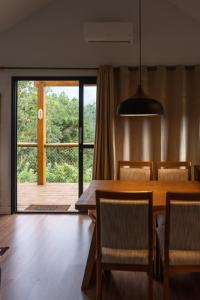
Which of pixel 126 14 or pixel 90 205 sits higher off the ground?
pixel 126 14

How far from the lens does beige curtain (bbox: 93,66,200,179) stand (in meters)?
5.25

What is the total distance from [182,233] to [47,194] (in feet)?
14.2

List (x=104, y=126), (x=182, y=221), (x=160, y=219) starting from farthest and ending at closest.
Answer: (x=104, y=126) < (x=160, y=219) < (x=182, y=221)

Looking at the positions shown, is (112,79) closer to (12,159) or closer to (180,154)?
(180,154)

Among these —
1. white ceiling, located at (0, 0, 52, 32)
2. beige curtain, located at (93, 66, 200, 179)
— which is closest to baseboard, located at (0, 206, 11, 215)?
beige curtain, located at (93, 66, 200, 179)

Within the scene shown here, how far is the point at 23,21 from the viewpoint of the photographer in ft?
17.7

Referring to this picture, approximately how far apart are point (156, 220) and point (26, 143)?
3.36m

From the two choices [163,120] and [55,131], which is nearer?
[163,120]

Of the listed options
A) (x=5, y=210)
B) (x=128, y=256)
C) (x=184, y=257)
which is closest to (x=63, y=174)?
(x=5, y=210)

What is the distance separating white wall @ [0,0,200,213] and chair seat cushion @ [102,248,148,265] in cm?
350

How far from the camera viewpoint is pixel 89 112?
5.57 meters

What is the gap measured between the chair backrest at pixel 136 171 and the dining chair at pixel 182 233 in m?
1.87

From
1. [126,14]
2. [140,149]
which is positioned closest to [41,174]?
[140,149]

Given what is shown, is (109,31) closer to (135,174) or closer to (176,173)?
(135,174)
